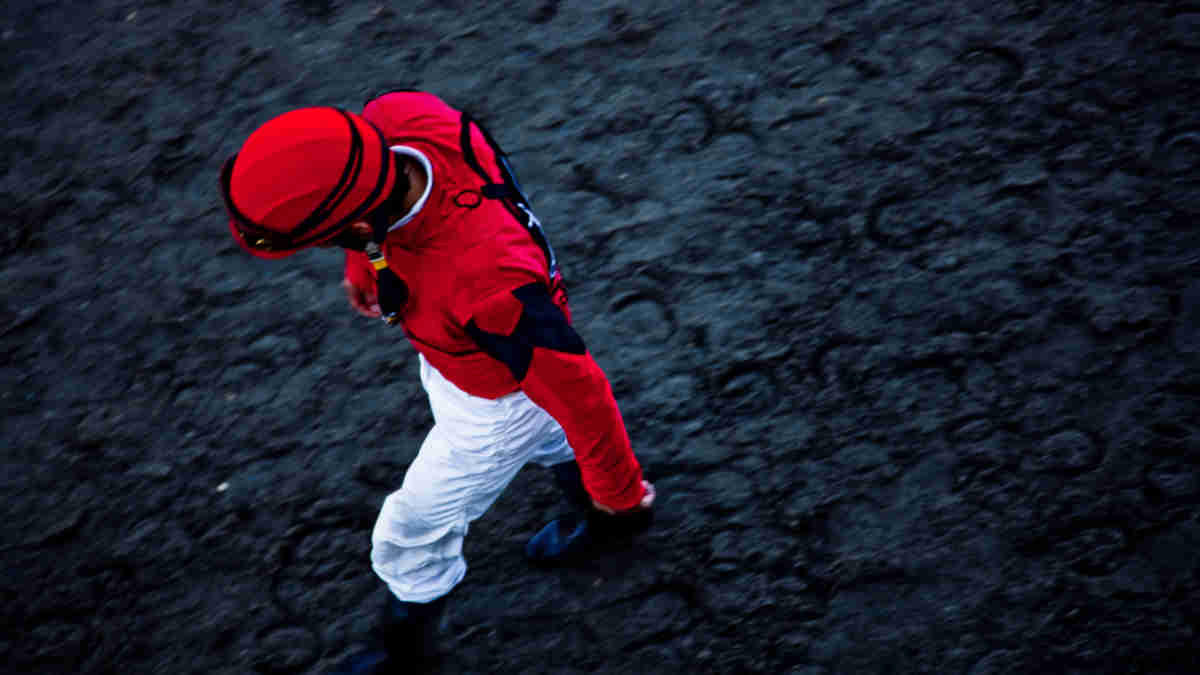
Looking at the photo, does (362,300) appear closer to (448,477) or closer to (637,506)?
(448,477)

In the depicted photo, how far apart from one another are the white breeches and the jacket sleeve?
266mm

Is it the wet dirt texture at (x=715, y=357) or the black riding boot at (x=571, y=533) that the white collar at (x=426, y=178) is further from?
the wet dirt texture at (x=715, y=357)

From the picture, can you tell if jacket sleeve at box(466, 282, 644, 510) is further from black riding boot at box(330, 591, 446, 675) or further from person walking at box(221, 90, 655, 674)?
black riding boot at box(330, 591, 446, 675)

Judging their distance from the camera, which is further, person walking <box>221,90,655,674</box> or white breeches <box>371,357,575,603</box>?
white breeches <box>371,357,575,603</box>

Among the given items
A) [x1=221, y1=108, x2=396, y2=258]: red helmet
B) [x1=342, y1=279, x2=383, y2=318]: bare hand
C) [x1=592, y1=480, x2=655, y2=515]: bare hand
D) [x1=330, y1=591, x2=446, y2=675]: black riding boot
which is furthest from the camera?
[x1=330, y1=591, x2=446, y2=675]: black riding boot

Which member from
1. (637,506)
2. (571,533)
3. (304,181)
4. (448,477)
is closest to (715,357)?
(571,533)

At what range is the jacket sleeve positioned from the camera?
1.96m

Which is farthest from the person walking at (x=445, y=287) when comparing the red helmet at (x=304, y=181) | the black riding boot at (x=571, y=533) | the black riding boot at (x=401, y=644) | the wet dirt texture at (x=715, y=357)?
the wet dirt texture at (x=715, y=357)

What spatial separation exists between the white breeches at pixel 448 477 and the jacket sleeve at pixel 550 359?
A: 0.87 feet

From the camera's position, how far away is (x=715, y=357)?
3365 mm

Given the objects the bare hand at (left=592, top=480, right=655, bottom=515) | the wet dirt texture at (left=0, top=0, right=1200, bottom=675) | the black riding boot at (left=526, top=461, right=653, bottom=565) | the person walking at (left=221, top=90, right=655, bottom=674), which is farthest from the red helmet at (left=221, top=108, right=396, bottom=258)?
the wet dirt texture at (left=0, top=0, right=1200, bottom=675)

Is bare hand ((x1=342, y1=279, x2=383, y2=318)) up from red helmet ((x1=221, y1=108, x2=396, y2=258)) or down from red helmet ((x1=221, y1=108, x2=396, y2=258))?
down

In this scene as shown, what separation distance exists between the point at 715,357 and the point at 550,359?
1.48 metres

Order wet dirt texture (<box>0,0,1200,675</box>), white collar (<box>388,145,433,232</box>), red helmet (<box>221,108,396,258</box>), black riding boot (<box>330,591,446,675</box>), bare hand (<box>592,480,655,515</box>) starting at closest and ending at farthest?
red helmet (<box>221,108,396,258</box>) → white collar (<box>388,145,433,232</box>) → bare hand (<box>592,480,655,515</box>) → black riding boot (<box>330,591,446,675</box>) → wet dirt texture (<box>0,0,1200,675</box>)
